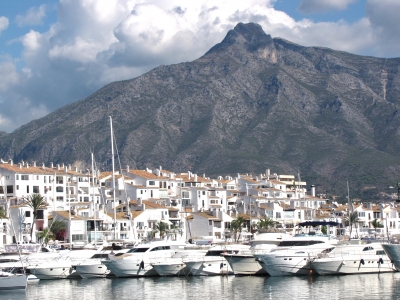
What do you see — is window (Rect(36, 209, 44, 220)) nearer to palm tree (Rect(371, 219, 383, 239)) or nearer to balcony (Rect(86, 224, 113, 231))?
balcony (Rect(86, 224, 113, 231))

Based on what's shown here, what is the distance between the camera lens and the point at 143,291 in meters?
61.0

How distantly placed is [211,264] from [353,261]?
43.4ft

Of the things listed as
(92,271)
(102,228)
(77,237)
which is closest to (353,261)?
(92,271)

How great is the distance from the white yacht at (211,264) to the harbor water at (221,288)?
0.97 metres

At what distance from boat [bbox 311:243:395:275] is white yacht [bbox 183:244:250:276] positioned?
27.6 feet

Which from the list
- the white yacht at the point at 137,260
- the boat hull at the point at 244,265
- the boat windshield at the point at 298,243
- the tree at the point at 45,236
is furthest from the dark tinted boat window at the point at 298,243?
the tree at the point at 45,236

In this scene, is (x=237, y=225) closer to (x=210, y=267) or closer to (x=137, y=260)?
(x=210, y=267)

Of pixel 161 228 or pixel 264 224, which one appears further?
pixel 264 224

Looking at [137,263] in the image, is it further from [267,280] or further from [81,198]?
[81,198]

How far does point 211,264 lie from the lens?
7056 centimetres

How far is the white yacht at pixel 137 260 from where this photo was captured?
69.5 meters

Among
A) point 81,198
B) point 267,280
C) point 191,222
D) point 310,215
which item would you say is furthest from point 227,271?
point 310,215

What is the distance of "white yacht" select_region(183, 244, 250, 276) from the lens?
7000 centimetres

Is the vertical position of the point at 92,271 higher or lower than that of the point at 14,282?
lower
